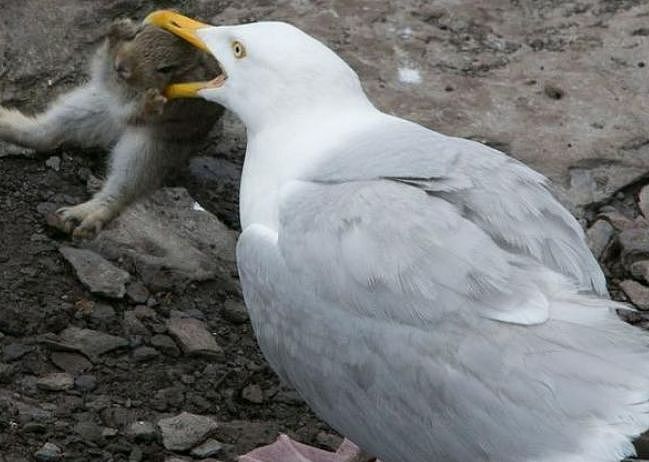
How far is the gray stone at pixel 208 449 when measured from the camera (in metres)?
5.02

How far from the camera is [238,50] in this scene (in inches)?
202

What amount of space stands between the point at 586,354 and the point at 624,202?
7.90 ft

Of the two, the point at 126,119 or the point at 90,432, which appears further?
the point at 126,119

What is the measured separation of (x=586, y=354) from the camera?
4133 mm

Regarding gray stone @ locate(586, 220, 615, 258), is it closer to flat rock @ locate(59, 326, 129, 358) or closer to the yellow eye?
the yellow eye

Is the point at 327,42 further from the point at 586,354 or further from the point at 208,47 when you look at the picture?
the point at 586,354

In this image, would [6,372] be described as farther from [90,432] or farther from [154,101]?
[154,101]

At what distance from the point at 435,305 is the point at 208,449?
3.82 ft

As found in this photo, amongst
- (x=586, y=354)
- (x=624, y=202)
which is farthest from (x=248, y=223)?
(x=624, y=202)

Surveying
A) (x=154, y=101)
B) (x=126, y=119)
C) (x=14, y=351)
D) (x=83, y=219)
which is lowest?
(x=14, y=351)

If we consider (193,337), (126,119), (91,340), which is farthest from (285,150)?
(126,119)

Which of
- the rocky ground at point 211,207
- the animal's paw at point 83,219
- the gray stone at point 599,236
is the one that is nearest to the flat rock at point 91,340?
the rocky ground at point 211,207

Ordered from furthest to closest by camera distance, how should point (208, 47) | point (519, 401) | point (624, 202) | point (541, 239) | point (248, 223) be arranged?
point (624, 202) → point (208, 47) → point (248, 223) → point (541, 239) → point (519, 401)

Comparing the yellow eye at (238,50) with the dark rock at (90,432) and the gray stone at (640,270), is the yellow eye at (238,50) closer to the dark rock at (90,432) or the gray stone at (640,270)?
the dark rock at (90,432)
